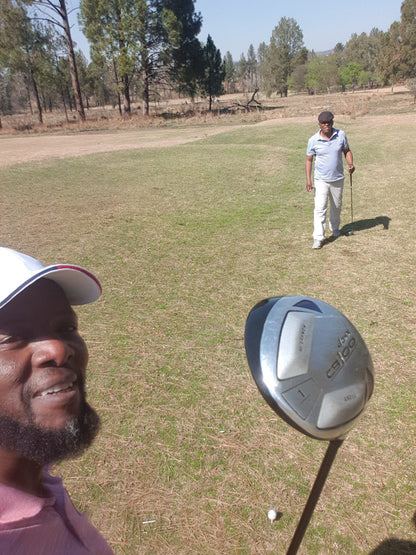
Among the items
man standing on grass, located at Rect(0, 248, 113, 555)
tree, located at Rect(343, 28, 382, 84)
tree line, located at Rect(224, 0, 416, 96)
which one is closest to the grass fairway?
man standing on grass, located at Rect(0, 248, 113, 555)

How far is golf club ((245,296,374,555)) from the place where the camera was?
1.32 metres

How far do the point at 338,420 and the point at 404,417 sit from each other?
9.54 ft

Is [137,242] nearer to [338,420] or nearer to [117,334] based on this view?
[117,334]

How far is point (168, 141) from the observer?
957 inches

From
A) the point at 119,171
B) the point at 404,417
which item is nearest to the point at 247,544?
the point at 404,417

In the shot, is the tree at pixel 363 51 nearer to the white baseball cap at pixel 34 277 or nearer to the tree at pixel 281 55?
the tree at pixel 281 55

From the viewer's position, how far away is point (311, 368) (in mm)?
1326

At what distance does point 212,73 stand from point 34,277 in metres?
48.0

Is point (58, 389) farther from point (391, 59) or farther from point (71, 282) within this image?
point (391, 59)

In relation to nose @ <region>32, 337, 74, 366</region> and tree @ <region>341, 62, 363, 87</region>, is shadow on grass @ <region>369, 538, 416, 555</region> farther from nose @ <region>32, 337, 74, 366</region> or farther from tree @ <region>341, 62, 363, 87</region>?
tree @ <region>341, 62, 363, 87</region>

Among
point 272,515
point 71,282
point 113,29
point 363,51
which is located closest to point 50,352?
point 71,282

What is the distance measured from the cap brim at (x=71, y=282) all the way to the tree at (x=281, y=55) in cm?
9618

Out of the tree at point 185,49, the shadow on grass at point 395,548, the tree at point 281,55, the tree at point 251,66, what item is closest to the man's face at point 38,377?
the shadow on grass at point 395,548

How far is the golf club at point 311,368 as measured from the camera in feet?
4.34
